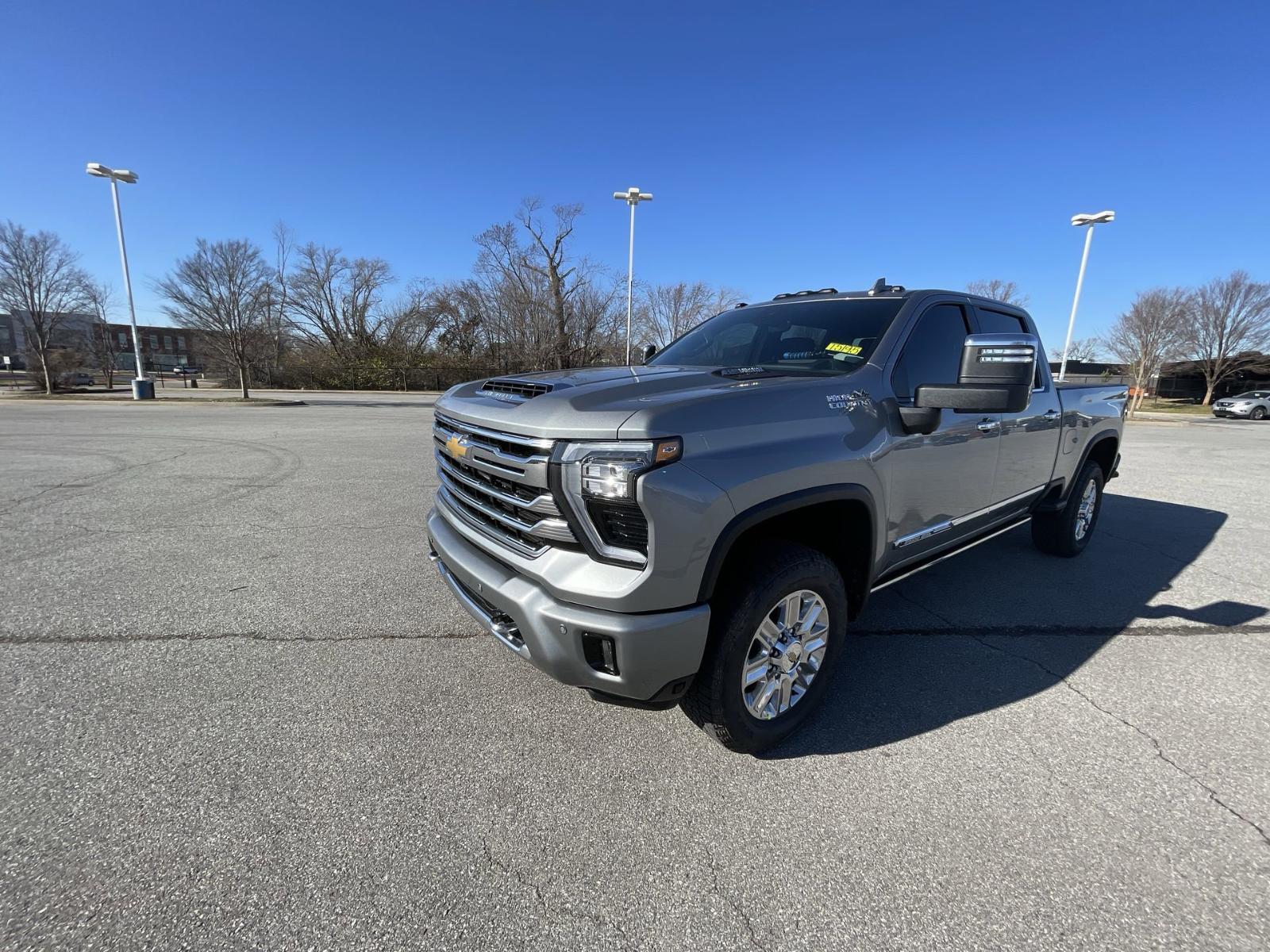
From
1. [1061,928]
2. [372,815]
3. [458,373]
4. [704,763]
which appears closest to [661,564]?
[704,763]

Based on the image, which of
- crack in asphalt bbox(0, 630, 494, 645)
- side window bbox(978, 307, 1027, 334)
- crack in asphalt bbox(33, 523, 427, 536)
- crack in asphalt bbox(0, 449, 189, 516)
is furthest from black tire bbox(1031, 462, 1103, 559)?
crack in asphalt bbox(0, 449, 189, 516)

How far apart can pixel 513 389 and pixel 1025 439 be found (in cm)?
335

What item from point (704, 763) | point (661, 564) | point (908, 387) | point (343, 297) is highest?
point (343, 297)

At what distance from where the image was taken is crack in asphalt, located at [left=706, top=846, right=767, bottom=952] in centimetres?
165

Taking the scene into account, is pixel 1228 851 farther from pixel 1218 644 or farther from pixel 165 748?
pixel 165 748

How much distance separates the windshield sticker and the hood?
1.92 ft

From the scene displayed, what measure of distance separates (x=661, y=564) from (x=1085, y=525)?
5.13 metres

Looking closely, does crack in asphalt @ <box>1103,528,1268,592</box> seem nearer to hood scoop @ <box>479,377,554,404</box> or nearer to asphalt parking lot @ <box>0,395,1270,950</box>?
asphalt parking lot @ <box>0,395,1270,950</box>

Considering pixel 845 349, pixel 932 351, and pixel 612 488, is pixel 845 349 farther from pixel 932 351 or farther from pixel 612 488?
pixel 612 488

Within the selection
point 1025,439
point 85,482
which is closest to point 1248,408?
point 1025,439

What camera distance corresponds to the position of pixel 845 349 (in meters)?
2.95

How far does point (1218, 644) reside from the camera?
3447 millimetres

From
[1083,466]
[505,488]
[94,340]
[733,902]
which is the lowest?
[733,902]

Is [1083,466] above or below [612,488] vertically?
below
